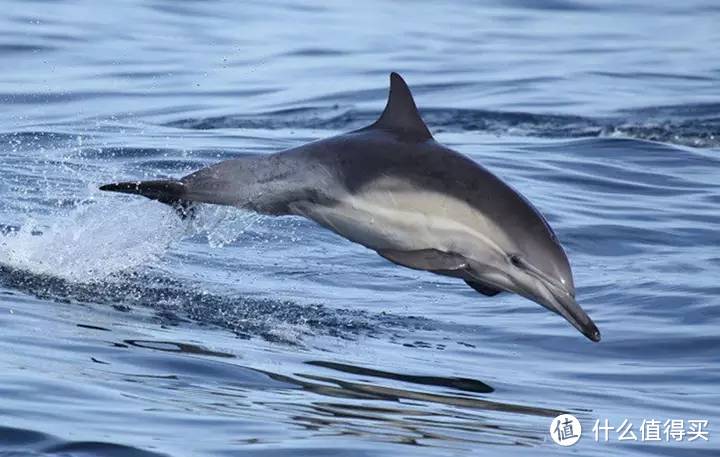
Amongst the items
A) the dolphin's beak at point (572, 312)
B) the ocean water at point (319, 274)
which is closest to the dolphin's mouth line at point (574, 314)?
the dolphin's beak at point (572, 312)

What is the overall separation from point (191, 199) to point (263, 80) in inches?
431

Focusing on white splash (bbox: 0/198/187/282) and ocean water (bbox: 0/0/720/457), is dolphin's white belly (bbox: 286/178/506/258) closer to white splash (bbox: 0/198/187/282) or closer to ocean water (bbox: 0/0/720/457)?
ocean water (bbox: 0/0/720/457)

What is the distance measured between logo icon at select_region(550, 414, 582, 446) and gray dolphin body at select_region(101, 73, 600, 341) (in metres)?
0.56

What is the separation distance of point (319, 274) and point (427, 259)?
2738 millimetres

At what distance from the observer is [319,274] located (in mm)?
10789

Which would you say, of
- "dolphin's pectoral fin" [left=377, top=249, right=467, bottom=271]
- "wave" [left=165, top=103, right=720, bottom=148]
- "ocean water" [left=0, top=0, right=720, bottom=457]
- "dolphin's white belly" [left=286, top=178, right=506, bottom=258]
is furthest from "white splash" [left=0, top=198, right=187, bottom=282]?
"wave" [left=165, top=103, right=720, bottom=148]

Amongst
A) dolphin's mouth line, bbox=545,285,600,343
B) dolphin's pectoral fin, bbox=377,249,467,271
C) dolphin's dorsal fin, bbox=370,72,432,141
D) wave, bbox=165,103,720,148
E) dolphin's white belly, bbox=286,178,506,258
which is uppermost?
dolphin's dorsal fin, bbox=370,72,432,141

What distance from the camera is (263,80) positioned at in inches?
776

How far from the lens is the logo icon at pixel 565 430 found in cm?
709

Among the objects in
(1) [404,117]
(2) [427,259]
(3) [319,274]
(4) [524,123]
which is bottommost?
(3) [319,274]

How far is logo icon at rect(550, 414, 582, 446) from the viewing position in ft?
23.3

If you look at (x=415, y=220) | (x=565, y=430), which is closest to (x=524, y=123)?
(x=415, y=220)

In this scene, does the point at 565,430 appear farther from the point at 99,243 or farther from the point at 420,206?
the point at 99,243

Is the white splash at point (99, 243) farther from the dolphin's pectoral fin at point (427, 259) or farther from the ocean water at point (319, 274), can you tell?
the dolphin's pectoral fin at point (427, 259)
